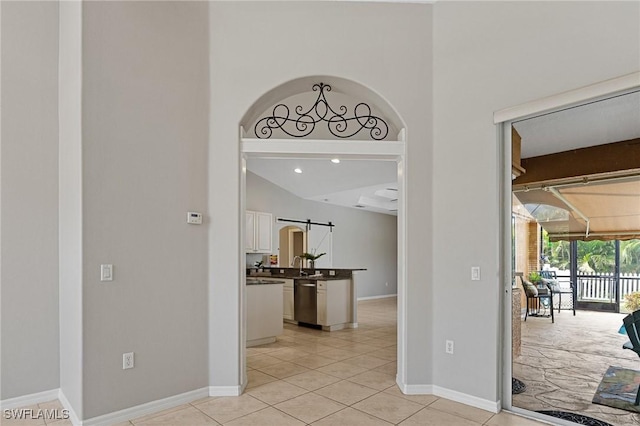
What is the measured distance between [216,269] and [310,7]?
99.3 inches

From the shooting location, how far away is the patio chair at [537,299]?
132 inches

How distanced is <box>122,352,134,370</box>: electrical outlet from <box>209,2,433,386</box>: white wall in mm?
677

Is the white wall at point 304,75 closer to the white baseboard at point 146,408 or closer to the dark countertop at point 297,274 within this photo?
the white baseboard at point 146,408

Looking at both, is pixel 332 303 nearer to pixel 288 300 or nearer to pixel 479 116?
pixel 288 300

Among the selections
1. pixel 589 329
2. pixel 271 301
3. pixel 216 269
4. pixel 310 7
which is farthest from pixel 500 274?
pixel 271 301

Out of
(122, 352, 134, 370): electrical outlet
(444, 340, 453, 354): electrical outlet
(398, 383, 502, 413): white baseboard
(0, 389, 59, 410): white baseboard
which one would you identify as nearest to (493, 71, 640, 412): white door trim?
(398, 383, 502, 413): white baseboard

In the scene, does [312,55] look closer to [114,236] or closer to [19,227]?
[114,236]

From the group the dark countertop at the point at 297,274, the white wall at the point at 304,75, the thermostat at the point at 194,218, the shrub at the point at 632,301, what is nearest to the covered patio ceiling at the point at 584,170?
the shrub at the point at 632,301

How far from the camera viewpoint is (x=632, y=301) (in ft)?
9.54

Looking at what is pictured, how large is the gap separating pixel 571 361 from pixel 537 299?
50 cm

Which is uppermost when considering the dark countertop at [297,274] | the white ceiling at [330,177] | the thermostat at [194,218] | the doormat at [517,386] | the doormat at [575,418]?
the white ceiling at [330,177]

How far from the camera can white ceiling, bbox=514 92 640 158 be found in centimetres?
287

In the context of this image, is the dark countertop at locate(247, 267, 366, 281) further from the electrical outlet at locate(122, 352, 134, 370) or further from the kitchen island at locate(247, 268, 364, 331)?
the electrical outlet at locate(122, 352, 134, 370)

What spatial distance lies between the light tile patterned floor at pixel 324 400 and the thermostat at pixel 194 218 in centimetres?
152
